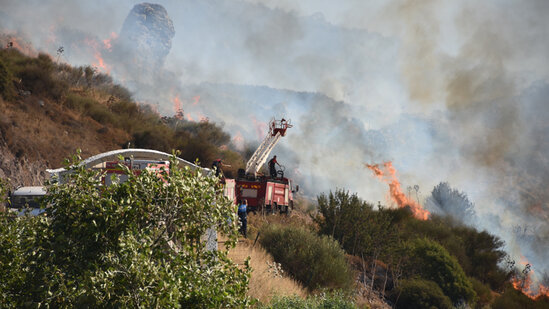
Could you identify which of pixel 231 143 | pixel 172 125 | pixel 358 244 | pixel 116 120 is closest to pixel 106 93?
pixel 172 125

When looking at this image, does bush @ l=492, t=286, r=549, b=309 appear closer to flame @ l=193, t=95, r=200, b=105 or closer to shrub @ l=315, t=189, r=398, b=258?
shrub @ l=315, t=189, r=398, b=258

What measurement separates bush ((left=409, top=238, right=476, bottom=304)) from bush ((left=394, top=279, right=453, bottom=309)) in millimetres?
1657

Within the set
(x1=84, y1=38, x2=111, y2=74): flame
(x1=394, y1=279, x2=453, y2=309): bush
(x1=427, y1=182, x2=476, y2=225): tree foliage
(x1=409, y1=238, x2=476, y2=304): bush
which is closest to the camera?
(x1=394, y1=279, x2=453, y2=309): bush

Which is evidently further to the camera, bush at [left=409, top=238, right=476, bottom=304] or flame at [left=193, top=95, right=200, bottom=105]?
flame at [left=193, top=95, right=200, bottom=105]

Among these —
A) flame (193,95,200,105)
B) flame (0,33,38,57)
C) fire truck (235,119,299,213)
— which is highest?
flame (0,33,38,57)

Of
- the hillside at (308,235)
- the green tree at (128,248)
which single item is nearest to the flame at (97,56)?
the hillside at (308,235)

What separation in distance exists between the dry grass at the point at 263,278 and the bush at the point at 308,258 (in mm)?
800

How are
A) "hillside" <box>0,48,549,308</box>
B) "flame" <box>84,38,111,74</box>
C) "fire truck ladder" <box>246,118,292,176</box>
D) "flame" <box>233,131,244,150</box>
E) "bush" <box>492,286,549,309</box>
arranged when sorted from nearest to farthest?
"hillside" <box>0,48,549,308</box>
"bush" <box>492,286,549,309</box>
"fire truck ladder" <box>246,118,292,176</box>
"flame" <box>233,131,244,150</box>
"flame" <box>84,38,111,74</box>

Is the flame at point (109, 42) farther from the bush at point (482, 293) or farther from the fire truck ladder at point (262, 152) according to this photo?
the bush at point (482, 293)

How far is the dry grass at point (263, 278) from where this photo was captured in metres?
11.1

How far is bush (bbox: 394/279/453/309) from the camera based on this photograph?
1814 centimetres

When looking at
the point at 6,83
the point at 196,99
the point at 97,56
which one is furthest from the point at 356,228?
the point at 97,56

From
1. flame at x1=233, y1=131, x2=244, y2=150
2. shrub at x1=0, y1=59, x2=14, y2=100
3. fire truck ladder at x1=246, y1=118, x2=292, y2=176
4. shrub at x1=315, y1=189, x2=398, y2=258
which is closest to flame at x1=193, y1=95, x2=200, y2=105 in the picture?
flame at x1=233, y1=131, x2=244, y2=150

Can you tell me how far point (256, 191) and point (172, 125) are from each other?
26.7 m
